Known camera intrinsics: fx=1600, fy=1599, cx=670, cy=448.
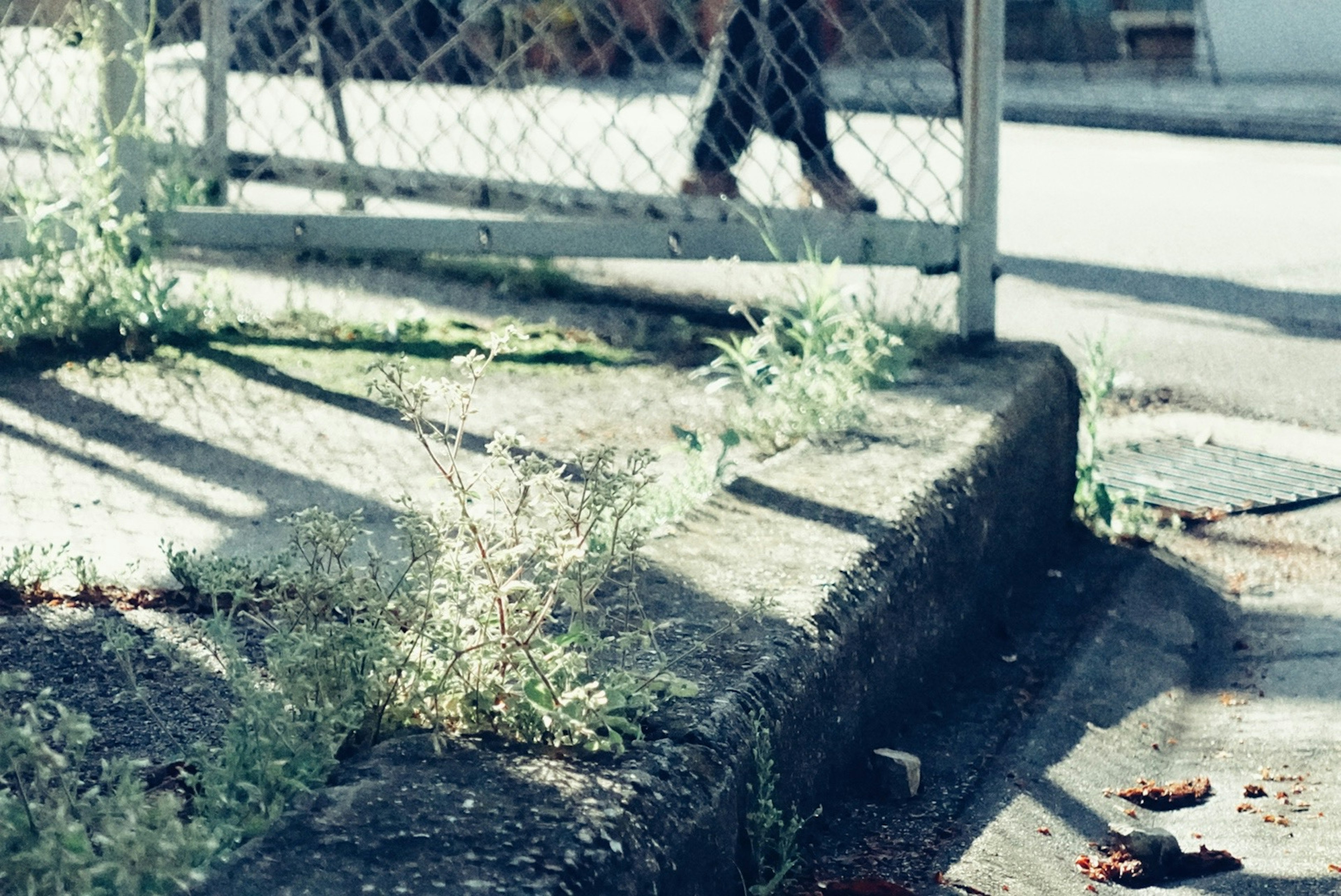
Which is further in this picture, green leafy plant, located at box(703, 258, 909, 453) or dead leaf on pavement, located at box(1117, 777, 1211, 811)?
green leafy plant, located at box(703, 258, 909, 453)

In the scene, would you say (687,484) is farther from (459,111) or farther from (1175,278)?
(1175,278)

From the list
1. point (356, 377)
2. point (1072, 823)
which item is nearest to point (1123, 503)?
point (1072, 823)

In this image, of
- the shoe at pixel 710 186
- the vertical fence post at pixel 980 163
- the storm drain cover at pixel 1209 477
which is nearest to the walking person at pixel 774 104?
the shoe at pixel 710 186

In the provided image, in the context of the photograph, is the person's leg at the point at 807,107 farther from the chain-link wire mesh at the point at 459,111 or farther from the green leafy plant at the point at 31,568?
the green leafy plant at the point at 31,568

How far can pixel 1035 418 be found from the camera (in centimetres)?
300

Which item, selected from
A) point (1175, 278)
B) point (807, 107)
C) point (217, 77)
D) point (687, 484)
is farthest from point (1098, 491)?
point (217, 77)

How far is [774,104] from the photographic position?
16.1ft

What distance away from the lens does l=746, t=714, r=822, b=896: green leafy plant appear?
5.66 ft

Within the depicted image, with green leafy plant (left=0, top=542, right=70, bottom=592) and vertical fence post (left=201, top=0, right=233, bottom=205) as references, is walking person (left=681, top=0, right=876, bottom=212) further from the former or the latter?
green leafy plant (left=0, top=542, right=70, bottom=592)

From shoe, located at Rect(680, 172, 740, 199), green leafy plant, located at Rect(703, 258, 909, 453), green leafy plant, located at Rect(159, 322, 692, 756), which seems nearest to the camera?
green leafy plant, located at Rect(159, 322, 692, 756)

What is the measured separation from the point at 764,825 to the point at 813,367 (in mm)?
1363

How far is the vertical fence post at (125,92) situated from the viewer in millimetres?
3350

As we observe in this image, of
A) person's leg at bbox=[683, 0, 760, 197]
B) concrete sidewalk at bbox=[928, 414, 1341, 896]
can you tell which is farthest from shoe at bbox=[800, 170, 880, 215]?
concrete sidewalk at bbox=[928, 414, 1341, 896]

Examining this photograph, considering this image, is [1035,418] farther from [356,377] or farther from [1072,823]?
[356,377]
